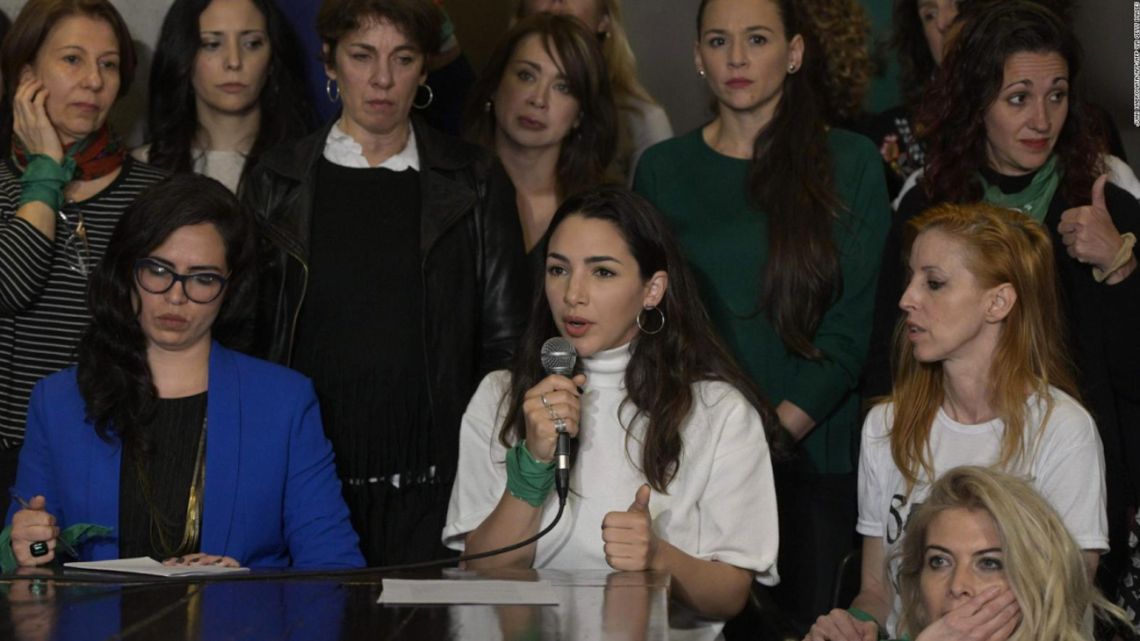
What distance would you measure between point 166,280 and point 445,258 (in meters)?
0.67

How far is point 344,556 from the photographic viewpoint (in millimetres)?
3504

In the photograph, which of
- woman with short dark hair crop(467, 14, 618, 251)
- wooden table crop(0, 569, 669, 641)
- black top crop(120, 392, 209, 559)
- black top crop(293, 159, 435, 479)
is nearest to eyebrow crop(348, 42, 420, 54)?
black top crop(293, 159, 435, 479)

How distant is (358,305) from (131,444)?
2.08 feet

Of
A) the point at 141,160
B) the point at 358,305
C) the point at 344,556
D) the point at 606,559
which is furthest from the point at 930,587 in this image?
the point at 141,160

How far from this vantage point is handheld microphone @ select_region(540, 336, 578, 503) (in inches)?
123

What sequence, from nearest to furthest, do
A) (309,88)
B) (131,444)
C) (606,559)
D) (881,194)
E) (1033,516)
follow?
(1033,516)
(606,559)
(131,444)
(881,194)
(309,88)

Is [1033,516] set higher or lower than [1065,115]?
lower

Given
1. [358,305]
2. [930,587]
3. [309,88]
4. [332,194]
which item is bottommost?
[930,587]

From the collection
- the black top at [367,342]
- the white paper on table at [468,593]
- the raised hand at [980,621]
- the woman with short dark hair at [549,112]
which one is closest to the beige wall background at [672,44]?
the woman with short dark hair at [549,112]

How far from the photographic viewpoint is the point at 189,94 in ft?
14.3

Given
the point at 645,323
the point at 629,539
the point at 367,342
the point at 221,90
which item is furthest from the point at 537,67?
the point at 629,539

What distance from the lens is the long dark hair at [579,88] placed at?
443cm

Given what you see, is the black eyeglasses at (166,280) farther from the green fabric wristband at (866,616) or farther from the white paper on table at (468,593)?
the green fabric wristband at (866,616)

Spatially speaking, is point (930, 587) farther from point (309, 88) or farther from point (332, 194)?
point (309, 88)
